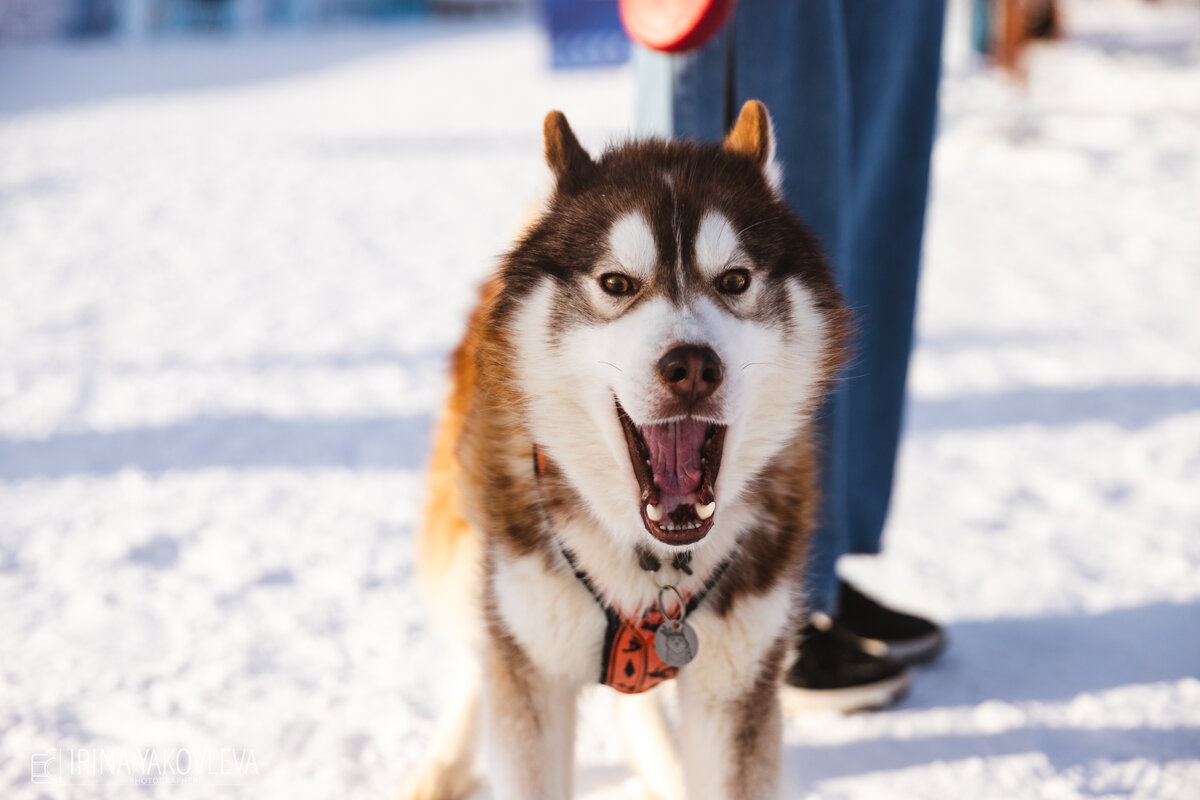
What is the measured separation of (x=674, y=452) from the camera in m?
1.23

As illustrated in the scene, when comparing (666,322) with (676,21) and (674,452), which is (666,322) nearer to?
(674,452)

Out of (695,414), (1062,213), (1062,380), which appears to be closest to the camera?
(695,414)

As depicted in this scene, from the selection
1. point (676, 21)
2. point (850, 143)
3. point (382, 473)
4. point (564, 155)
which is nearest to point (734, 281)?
point (564, 155)

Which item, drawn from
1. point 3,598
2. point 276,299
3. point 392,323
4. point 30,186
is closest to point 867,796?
point 3,598

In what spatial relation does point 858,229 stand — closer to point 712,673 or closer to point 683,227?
point 683,227

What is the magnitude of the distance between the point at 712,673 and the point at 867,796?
54 centimetres

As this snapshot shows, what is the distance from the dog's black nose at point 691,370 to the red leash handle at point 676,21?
54cm

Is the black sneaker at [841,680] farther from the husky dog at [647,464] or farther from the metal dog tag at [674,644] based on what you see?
the metal dog tag at [674,644]

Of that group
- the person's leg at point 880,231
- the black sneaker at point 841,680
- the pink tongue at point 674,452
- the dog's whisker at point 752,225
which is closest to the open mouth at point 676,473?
the pink tongue at point 674,452

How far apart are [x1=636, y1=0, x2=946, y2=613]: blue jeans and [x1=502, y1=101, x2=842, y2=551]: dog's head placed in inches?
10.0

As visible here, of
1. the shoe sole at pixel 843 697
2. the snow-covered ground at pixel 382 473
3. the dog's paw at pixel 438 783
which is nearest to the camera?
the dog's paw at pixel 438 783

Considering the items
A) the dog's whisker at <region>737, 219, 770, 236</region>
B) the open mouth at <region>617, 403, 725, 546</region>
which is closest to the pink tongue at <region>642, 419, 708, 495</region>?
the open mouth at <region>617, 403, 725, 546</region>

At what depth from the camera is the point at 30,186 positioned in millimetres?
6262

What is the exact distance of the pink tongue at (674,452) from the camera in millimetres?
1229
